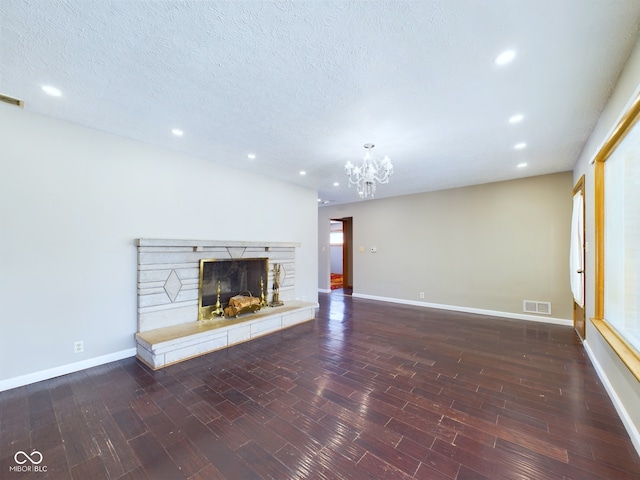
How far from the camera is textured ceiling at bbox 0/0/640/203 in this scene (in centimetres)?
153

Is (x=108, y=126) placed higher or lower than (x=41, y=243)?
higher

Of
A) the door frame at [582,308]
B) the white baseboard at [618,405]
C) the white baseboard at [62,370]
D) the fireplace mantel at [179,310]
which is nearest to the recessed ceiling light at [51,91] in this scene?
the fireplace mantel at [179,310]

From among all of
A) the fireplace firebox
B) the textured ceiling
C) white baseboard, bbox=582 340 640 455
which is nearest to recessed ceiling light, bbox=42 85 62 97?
the textured ceiling

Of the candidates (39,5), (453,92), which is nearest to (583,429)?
(453,92)

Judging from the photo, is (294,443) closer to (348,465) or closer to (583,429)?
(348,465)

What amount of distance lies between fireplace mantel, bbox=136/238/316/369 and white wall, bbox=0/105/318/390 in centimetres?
17

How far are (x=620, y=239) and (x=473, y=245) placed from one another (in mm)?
3285

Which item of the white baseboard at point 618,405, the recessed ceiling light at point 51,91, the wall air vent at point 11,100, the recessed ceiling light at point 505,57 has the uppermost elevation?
the recessed ceiling light at point 505,57

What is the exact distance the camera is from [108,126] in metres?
2.93

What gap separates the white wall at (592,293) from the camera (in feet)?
5.96

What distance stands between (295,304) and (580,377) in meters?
3.87

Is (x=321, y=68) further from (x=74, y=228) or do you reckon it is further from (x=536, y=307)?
(x=536, y=307)

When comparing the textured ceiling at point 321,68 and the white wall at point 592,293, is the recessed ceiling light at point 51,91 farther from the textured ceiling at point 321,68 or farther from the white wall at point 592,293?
the white wall at point 592,293

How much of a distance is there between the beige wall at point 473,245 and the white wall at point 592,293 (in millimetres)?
1446
